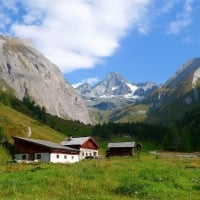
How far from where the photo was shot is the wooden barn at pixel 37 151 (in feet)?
308

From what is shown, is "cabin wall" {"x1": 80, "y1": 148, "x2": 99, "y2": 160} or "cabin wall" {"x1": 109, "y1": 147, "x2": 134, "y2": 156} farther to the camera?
"cabin wall" {"x1": 109, "y1": 147, "x2": 134, "y2": 156}

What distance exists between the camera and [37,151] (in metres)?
94.8

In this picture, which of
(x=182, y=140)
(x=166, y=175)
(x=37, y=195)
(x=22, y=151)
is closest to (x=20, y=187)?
(x=37, y=195)

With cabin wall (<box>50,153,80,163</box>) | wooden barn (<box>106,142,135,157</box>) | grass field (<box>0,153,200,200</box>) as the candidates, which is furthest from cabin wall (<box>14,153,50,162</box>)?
grass field (<box>0,153,200,200</box>)

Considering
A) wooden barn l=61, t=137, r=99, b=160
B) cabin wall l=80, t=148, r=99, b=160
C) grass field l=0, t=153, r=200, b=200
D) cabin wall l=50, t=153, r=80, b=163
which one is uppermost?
wooden barn l=61, t=137, r=99, b=160

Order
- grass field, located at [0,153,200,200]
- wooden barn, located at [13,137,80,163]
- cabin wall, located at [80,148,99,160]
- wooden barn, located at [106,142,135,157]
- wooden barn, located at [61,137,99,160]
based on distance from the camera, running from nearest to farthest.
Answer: grass field, located at [0,153,200,200] < wooden barn, located at [13,137,80,163] < cabin wall, located at [80,148,99,160] < wooden barn, located at [61,137,99,160] < wooden barn, located at [106,142,135,157]

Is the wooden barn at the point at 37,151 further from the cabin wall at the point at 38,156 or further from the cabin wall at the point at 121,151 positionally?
the cabin wall at the point at 121,151

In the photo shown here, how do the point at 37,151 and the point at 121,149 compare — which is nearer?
the point at 37,151

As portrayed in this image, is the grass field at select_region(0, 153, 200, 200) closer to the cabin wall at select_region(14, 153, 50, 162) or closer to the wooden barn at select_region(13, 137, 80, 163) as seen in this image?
the wooden barn at select_region(13, 137, 80, 163)

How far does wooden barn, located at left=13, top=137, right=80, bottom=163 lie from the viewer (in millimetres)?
93812

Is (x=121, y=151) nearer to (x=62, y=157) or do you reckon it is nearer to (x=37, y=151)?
(x=62, y=157)

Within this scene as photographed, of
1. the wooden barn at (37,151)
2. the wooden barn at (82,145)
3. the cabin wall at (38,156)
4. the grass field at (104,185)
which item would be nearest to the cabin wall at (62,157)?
the wooden barn at (37,151)

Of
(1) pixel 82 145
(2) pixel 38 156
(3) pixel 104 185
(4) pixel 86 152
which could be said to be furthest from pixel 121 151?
(3) pixel 104 185

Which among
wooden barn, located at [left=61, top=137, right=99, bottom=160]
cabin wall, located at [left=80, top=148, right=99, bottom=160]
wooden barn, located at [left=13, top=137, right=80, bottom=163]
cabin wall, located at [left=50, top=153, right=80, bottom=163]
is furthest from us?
wooden barn, located at [left=61, top=137, right=99, bottom=160]
